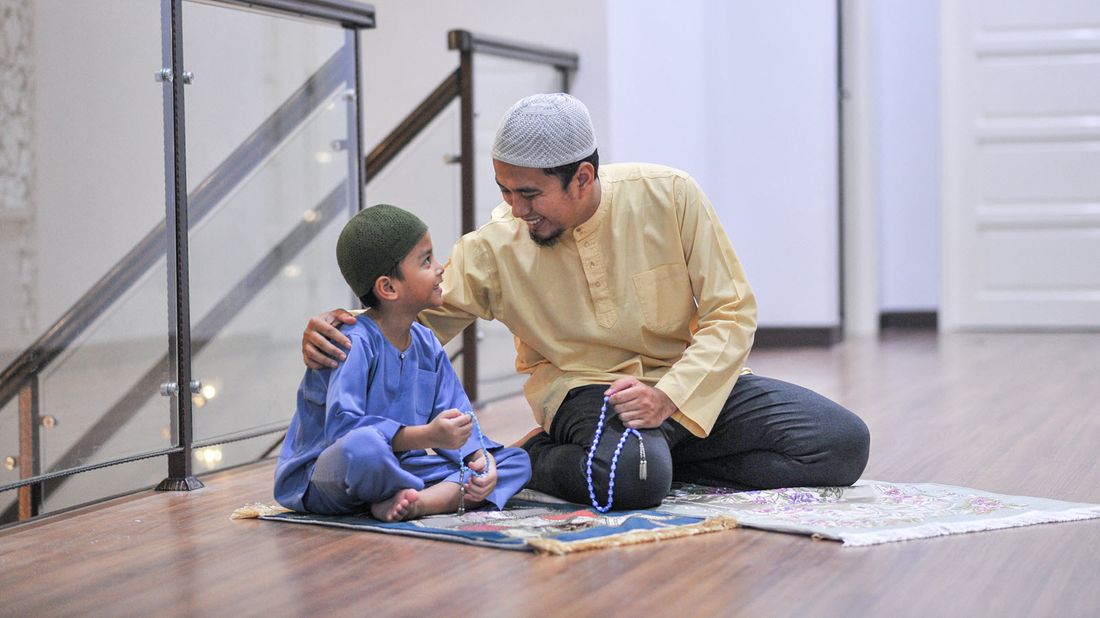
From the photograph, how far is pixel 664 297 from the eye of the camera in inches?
103

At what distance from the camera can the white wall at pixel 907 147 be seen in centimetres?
698

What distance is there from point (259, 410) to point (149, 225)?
609 mm

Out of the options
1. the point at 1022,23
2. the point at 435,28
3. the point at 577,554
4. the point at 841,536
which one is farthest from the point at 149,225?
the point at 1022,23

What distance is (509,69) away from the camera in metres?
4.55

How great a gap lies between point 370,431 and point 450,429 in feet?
0.46

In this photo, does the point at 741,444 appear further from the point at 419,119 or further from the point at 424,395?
the point at 419,119

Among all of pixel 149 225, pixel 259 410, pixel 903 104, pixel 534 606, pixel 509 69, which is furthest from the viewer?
pixel 903 104

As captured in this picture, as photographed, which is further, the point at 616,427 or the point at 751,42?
the point at 751,42

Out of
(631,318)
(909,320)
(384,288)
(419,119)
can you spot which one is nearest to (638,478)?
(631,318)

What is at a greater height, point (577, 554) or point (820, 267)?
point (820, 267)

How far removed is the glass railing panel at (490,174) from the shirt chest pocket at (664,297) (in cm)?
181

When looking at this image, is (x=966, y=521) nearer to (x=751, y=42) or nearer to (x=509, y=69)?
(x=509, y=69)

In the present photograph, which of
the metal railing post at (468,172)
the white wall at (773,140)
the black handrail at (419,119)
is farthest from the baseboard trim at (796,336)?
the black handrail at (419,119)

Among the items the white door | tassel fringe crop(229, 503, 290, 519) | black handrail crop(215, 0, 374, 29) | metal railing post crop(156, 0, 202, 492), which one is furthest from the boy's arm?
the white door
